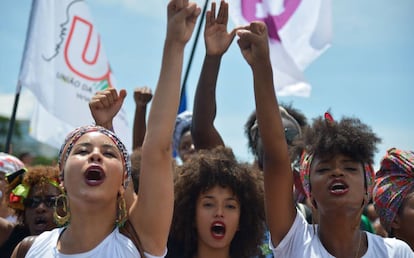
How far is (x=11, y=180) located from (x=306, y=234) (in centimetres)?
249

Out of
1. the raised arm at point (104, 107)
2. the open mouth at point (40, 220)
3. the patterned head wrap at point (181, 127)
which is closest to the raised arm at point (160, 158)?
the raised arm at point (104, 107)

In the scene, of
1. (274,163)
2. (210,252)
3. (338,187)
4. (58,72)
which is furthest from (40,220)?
(58,72)

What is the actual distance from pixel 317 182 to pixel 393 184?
30.8 inches

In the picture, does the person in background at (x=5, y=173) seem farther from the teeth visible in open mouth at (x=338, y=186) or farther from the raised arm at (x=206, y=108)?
the teeth visible in open mouth at (x=338, y=186)

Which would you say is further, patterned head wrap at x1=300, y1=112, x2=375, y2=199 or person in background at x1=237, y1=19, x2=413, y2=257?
patterned head wrap at x1=300, y1=112, x2=375, y2=199

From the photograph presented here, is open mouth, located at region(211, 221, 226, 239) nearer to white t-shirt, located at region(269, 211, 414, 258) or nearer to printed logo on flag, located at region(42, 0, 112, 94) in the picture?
white t-shirt, located at region(269, 211, 414, 258)

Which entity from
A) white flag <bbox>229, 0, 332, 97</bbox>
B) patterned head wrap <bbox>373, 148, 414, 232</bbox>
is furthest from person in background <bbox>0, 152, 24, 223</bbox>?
white flag <bbox>229, 0, 332, 97</bbox>

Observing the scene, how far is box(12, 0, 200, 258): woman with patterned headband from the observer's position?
269 cm

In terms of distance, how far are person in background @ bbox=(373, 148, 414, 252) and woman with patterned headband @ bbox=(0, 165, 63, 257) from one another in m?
2.20

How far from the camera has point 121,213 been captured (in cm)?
290

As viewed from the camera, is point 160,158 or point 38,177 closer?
point 160,158

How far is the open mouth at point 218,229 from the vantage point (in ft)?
11.3

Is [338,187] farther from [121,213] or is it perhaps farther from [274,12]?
[274,12]

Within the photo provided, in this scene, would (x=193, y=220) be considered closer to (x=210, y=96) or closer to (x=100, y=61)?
(x=210, y=96)
